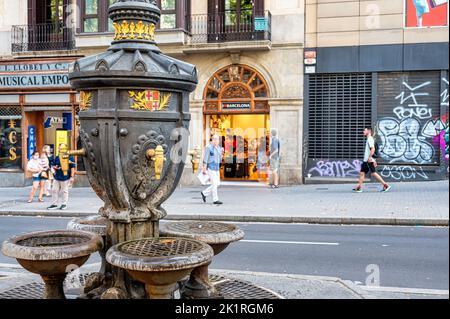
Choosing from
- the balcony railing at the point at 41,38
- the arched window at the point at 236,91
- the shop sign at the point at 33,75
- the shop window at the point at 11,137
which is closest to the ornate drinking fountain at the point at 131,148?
the arched window at the point at 236,91

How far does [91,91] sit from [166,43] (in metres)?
15.1

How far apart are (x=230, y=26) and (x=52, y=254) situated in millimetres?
16436

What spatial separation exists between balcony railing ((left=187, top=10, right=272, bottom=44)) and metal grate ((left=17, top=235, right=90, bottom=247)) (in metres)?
14.9

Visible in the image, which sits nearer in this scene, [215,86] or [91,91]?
[91,91]

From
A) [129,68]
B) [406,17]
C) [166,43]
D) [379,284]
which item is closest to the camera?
[129,68]

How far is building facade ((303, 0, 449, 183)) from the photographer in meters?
17.8

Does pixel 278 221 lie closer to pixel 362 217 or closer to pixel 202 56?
pixel 362 217

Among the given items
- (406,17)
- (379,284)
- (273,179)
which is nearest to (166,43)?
(273,179)

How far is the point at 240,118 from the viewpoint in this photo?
66.6ft

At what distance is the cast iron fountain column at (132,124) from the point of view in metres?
4.42

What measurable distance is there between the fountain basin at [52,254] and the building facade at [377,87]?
1474cm

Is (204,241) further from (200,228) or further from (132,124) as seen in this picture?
(132,124)

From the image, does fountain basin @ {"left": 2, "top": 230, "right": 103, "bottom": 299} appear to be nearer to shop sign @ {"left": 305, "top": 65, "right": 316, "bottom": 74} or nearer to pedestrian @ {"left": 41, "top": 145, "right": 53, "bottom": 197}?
pedestrian @ {"left": 41, "top": 145, "right": 53, "bottom": 197}

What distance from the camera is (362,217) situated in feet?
38.2
